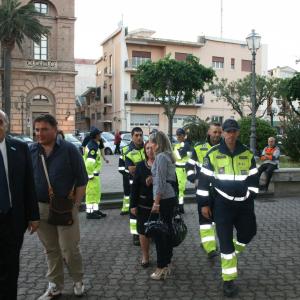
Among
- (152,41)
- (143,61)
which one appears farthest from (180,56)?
(143,61)

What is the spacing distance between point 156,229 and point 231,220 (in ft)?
2.97

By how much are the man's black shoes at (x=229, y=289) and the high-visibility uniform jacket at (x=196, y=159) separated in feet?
8.81

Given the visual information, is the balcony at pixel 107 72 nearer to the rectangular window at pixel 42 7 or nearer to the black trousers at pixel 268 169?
the rectangular window at pixel 42 7

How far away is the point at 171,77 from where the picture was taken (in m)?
42.6

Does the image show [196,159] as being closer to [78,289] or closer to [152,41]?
[78,289]

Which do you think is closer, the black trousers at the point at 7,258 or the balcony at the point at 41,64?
the black trousers at the point at 7,258

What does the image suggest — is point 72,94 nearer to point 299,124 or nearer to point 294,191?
point 299,124

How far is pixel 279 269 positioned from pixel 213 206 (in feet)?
4.68

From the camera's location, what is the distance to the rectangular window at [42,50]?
4638 cm

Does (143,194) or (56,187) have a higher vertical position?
(56,187)

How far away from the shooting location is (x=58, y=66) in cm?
4638

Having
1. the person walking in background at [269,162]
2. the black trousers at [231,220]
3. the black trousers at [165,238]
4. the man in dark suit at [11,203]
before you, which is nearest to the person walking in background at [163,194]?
the black trousers at [165,238]

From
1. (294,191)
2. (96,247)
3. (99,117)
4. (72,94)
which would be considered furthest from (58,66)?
(96,247)

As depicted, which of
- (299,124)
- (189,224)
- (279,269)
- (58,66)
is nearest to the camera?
(279,269)
